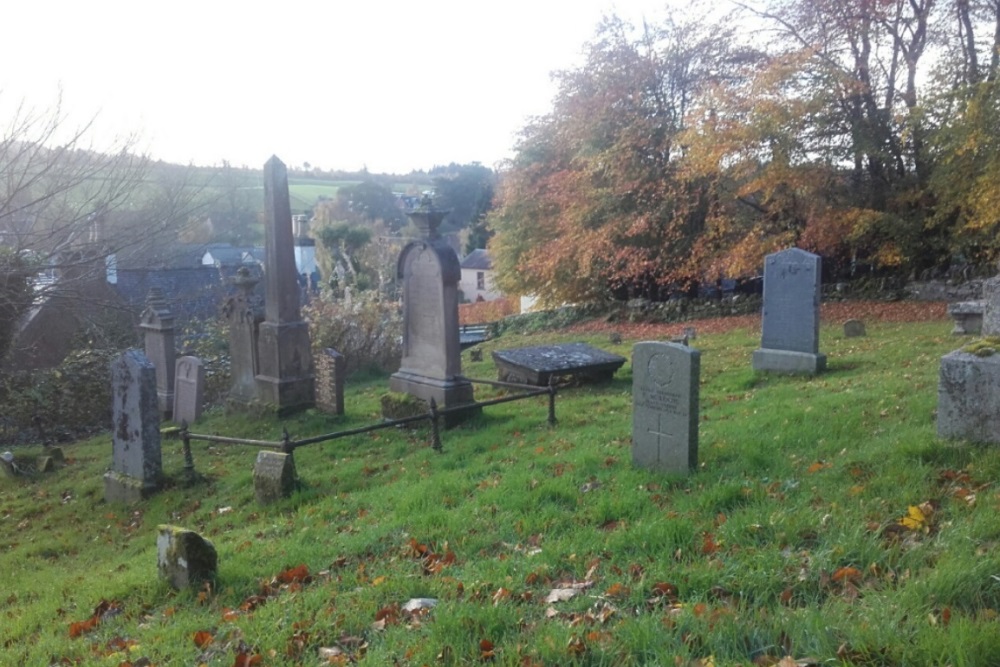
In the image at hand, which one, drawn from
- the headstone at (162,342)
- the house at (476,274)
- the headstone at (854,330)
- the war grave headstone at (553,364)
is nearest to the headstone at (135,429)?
the headstone at (162,342)

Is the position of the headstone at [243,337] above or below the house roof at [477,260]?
below

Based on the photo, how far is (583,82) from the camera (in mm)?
27656

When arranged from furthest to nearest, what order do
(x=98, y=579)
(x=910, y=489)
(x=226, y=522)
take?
(x=226, y=522) < (x=98, y=579) < (x=910, y=489)

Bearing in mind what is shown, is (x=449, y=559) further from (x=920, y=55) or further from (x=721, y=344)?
(x=920, y=55)

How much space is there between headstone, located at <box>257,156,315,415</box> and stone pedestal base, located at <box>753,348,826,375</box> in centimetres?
720

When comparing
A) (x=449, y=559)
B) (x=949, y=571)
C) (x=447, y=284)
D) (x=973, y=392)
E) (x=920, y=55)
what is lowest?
(x=449, y=559)

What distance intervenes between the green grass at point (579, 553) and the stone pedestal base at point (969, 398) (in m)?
0.20

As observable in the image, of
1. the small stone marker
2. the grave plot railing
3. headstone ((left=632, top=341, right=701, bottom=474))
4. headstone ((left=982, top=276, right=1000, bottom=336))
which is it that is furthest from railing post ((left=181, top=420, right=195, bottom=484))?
headstone ((left=982, top=276, right=1000, bottom=336))

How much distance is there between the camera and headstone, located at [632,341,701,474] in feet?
21.9

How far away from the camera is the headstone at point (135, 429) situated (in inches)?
361

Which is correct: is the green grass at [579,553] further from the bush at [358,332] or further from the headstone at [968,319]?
the bush at [358,332]

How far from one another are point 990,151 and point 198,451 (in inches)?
719

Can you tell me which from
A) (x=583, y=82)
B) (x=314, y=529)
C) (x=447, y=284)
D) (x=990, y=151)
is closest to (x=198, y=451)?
(x=447, y=284)

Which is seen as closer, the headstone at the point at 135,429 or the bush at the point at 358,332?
the headstone at the point at 135,429
